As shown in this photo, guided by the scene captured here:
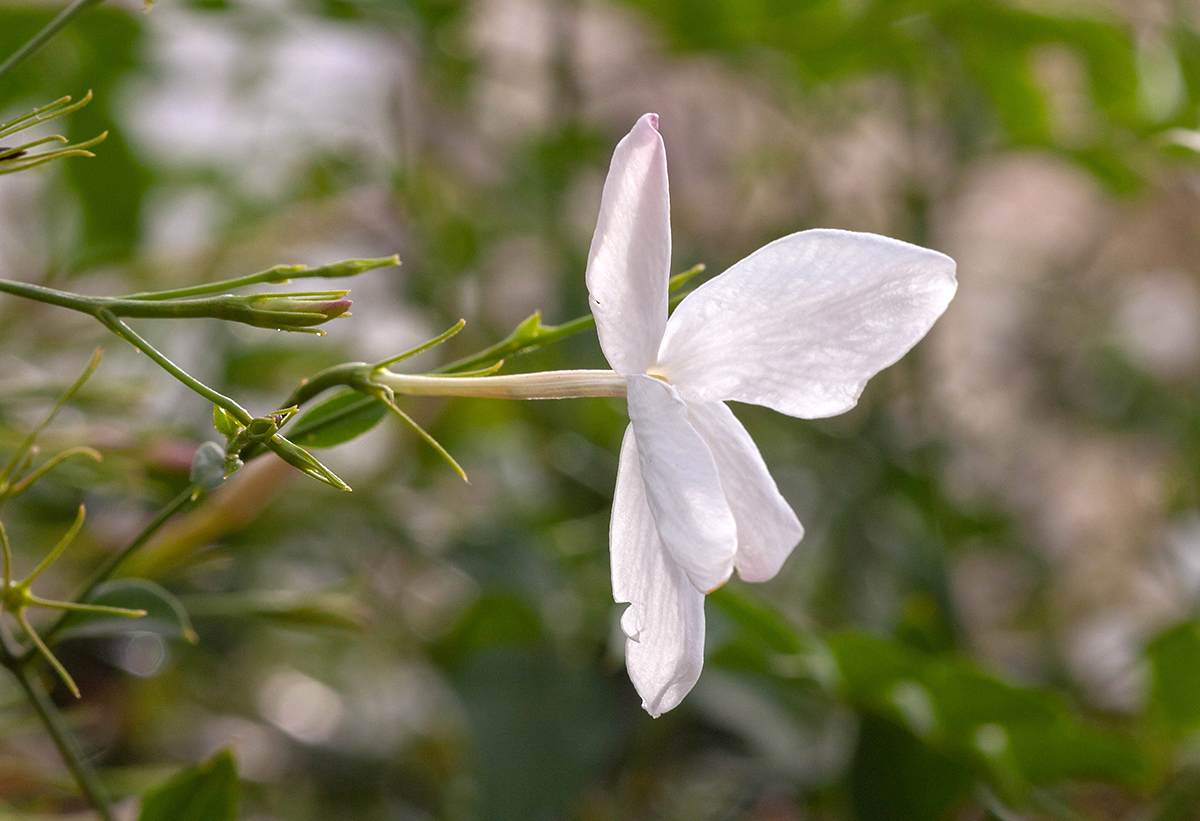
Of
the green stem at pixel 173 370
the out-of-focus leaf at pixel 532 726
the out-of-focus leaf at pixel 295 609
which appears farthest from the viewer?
the out-of-focus leaf at pixel 532 726

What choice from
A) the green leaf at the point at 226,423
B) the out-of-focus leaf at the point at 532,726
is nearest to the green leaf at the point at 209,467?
the green leaf at the point at 226,423

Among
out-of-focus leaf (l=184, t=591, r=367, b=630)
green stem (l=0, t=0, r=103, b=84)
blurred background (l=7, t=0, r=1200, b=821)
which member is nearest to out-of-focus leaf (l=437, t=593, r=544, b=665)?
blurred background (l=7, t=0, r=1200, b=821)

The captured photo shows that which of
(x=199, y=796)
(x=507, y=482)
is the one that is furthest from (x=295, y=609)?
(x=507, y=482)

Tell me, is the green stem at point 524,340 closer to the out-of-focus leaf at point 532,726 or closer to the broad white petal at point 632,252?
the broad white petal at point 632,252

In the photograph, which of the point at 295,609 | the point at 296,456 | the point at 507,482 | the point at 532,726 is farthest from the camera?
the point at 507,482

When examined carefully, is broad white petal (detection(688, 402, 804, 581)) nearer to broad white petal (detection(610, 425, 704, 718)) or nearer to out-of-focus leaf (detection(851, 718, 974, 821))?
broad white petal (detection(610, 425, 704, 718))

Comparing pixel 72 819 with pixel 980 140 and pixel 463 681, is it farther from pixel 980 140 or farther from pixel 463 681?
pixel 980 140

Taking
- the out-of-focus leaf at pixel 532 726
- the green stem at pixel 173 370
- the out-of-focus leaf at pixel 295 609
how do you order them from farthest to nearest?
1. the out-of-focus leaf at pixel 532 726
2. the out-of-focus leaf at pixel 295 609
3. the green stem at pixel 173 370

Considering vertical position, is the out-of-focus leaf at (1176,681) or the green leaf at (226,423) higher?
the green leaf at (226,423)

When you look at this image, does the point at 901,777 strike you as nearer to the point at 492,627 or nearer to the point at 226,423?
the point at 492,627
